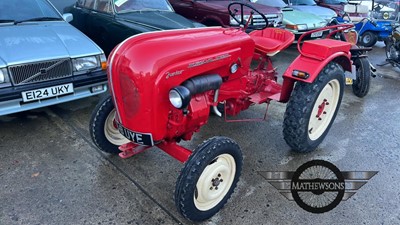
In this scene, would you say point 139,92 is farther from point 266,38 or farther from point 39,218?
point 266,38

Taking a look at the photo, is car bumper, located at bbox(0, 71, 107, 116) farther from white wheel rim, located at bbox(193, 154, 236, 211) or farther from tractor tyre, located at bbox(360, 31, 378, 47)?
tractor tyre, located at bbox(360, 31, 378, 47)

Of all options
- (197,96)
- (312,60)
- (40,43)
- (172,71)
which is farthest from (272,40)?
(40,43)

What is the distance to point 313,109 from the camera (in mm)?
3139

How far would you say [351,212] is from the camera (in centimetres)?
253

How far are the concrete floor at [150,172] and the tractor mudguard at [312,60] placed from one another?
2.93 ft

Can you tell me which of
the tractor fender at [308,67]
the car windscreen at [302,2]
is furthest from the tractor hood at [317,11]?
the tractor fender at [308,67]

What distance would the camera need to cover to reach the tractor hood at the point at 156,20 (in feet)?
14.9

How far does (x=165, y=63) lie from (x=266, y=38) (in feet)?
6.04

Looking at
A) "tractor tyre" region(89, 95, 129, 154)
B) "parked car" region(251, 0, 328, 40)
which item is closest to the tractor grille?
"tractor tyre" region(89, 95, 129, 154)

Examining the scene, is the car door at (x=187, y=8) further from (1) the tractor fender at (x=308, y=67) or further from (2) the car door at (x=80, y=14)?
(1) the tractor fender at (x=308, y=67)

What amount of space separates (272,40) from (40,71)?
256cm

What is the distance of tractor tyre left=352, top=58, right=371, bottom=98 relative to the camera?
15.7 feet

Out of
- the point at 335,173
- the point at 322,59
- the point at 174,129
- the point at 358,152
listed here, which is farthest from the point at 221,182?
the point at 358,152

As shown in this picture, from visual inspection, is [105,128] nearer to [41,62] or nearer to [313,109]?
[41,62]
